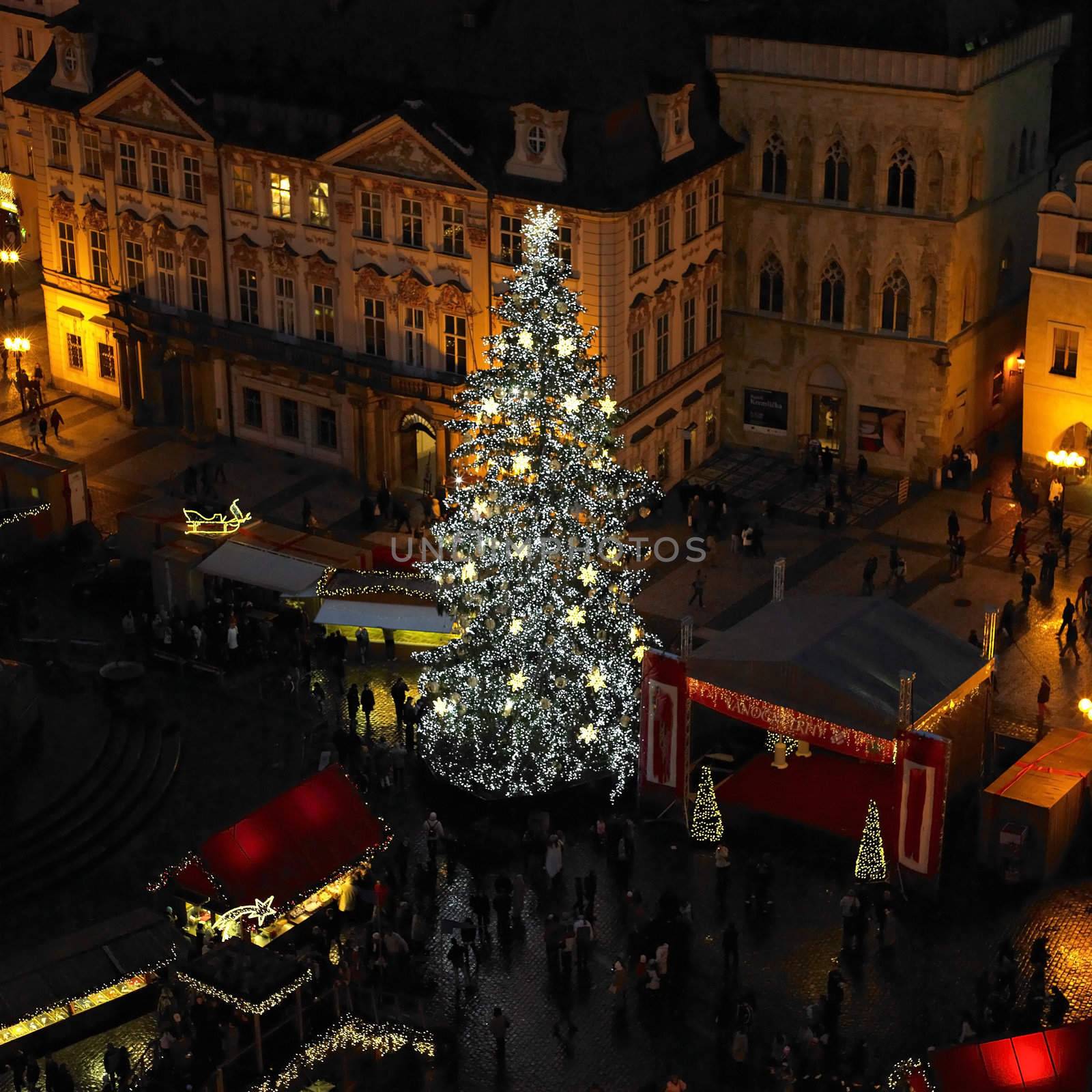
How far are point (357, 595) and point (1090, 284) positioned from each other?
89.6 feet

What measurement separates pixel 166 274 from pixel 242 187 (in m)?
5.58

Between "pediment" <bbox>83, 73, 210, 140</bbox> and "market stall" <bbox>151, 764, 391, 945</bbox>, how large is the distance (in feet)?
107

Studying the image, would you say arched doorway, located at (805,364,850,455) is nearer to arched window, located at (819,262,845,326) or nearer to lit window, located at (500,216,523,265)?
arched window, located at (819,262,845,326)

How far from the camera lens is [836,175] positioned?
8175 centimetres

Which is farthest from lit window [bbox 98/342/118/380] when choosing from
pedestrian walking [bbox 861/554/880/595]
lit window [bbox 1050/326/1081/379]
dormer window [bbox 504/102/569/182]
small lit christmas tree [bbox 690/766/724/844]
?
small lit christmas tree [bbox 690/766/724/844]

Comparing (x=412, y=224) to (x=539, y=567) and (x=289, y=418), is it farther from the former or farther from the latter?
(x=539, y=567)

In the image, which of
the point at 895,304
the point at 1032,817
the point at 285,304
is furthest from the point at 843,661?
the point at 285,304

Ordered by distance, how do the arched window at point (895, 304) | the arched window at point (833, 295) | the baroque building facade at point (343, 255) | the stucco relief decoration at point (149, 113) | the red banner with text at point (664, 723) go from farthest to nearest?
1. the stucco relief decoration at point (149, 113)
2. the arched window at point (833, 295)
3. the arched window at point (895, 304)
4. the baroque building facade at point (343, 255)
5. the red banner with text at point (664, 723)

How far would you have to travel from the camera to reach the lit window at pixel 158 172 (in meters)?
85.6

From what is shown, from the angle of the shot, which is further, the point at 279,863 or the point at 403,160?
the point at 403,160

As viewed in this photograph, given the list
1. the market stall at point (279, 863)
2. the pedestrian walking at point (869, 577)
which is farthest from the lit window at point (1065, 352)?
the market stall at point (279, 863)

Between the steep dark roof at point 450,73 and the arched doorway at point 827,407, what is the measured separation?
889 cm

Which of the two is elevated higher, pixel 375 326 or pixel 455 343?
pixel 455 343

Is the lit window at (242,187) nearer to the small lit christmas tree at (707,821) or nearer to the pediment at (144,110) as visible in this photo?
the pediment at (144,110)
